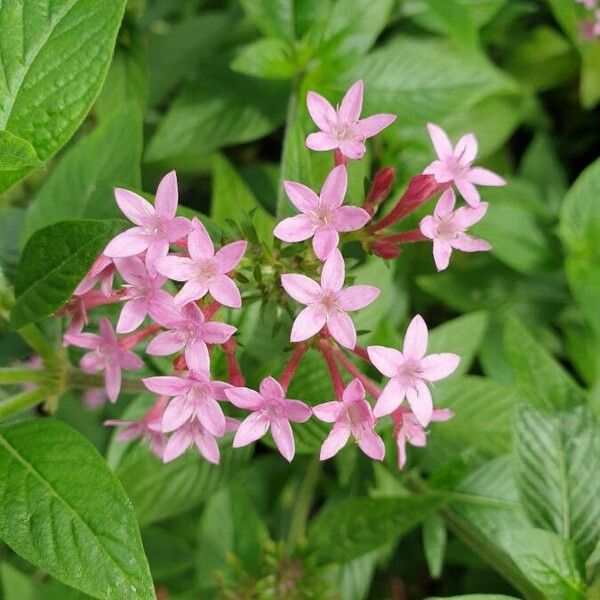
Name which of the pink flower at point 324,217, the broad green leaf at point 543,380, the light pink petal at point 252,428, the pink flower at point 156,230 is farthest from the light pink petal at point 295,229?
the broad green leaf at point 543,380

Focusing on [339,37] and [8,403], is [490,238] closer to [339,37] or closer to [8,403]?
[339,37]

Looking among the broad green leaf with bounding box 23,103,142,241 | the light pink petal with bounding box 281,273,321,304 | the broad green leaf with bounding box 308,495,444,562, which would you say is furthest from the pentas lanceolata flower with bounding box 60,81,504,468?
the broad green leaf with bounding box 23,103,142,241

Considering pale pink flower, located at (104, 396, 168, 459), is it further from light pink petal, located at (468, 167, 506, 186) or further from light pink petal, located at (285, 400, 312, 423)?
light pink petal, located at (468, 167, 506, 186)

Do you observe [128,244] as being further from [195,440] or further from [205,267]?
[195,440]

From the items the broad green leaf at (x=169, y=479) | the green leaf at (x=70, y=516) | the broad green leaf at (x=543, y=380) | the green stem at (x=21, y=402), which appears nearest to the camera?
the green leaf at (x=70, y=516)

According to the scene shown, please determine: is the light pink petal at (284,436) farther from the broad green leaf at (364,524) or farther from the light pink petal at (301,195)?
the broad green leaf at (364,524)

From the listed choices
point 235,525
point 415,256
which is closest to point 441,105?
point 415,256
